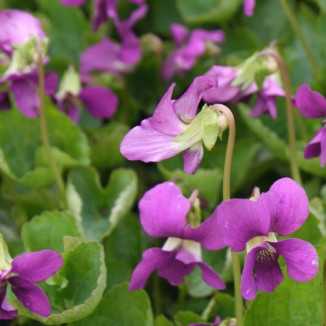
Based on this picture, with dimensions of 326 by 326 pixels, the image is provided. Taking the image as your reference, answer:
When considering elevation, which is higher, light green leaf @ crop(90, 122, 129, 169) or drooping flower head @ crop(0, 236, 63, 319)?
drooping flower head @ crop(0, 236, 63, 319)

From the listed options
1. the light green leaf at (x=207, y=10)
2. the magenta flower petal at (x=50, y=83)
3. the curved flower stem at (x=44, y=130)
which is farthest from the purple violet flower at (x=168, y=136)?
the light green leaf at (x=207, y=10)

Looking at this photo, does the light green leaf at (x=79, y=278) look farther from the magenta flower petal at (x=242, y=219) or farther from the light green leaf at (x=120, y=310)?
the magenta flower petal at (x=242, y=219)

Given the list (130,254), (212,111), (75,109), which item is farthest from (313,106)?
(75,109)

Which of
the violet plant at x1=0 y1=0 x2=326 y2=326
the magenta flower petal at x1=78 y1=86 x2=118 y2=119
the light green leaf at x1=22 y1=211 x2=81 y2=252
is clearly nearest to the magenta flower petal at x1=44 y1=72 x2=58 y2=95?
the violet plant at x1=0 y1=0 x2=326 y2=326

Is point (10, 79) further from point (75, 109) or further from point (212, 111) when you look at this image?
point (212, 111)

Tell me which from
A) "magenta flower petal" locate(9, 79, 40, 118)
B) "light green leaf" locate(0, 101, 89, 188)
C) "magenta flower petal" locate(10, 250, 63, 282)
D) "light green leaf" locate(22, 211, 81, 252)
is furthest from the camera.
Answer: "light green leaf" locate(0, 101, 89, 188)

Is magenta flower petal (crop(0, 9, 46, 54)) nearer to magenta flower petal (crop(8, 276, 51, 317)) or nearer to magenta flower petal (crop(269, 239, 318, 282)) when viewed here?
magenta flower petal (crop(8, 276, 51, 317))
